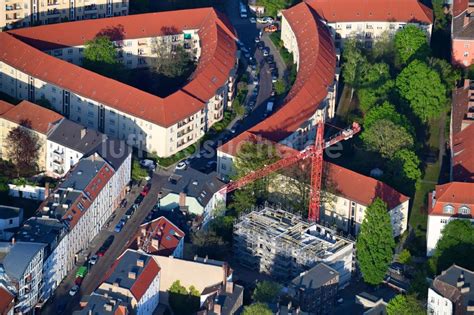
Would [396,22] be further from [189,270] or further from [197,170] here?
[189,270]

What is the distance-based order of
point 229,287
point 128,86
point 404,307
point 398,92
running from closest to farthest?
point 404,307 → point 229,287 → point 128,86 → point 398,92

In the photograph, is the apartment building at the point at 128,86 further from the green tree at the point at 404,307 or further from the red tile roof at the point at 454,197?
the green tree at the point at 404,307

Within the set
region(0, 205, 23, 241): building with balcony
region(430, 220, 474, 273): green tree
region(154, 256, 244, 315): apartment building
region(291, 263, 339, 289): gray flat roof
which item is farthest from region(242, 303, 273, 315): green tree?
region(0, 205, 23, 241): building with balcony

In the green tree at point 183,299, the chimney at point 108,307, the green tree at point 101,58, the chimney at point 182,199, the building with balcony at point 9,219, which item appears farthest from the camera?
the green tree at point 101,58

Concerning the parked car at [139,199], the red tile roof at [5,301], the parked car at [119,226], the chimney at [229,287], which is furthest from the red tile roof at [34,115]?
the chimney at [229,287]

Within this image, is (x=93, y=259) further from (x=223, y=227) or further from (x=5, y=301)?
(x=5, y=301)

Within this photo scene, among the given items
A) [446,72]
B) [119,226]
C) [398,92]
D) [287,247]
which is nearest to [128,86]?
[119,226]

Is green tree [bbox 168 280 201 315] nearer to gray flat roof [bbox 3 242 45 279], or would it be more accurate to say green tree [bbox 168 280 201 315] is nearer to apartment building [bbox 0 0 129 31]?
gray flat roof [bbox 3 242 45 279]
